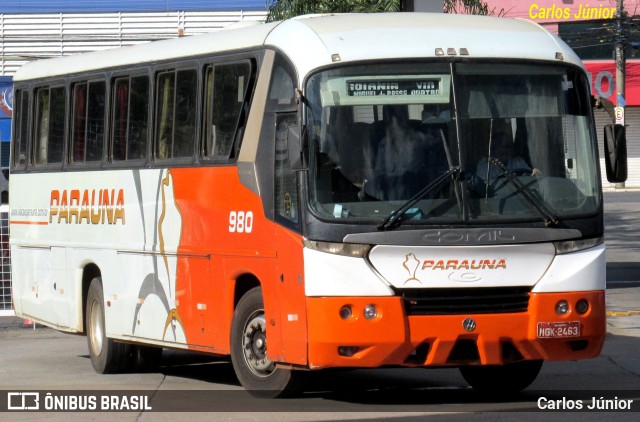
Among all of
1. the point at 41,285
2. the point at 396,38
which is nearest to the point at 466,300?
the point at 396,38

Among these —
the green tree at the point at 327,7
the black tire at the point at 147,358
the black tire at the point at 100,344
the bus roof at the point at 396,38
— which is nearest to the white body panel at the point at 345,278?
the bus roof at the point at 396,38

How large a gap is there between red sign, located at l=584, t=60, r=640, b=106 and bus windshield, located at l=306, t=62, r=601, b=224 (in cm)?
4301

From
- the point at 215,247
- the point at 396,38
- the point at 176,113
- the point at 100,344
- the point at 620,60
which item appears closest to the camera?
the point at 396,38

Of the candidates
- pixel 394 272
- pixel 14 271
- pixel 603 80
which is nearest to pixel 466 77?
pixel 394 272

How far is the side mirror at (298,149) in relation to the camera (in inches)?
418

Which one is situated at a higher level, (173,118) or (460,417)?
(173,118)

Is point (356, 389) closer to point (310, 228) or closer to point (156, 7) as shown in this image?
point (310, 228)

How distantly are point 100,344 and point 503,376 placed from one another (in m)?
4.50

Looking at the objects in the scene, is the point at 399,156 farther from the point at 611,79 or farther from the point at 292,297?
the point at 611,79

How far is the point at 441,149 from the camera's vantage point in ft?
35.3

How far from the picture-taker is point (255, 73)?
11758mm

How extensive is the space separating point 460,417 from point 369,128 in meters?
2.22

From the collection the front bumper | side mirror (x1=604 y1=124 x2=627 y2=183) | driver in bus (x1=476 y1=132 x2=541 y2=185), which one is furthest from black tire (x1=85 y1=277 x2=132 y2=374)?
side mirror (x1=604 y1=124 x2=627 y2=183)

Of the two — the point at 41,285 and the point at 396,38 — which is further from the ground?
the point at 396,38
